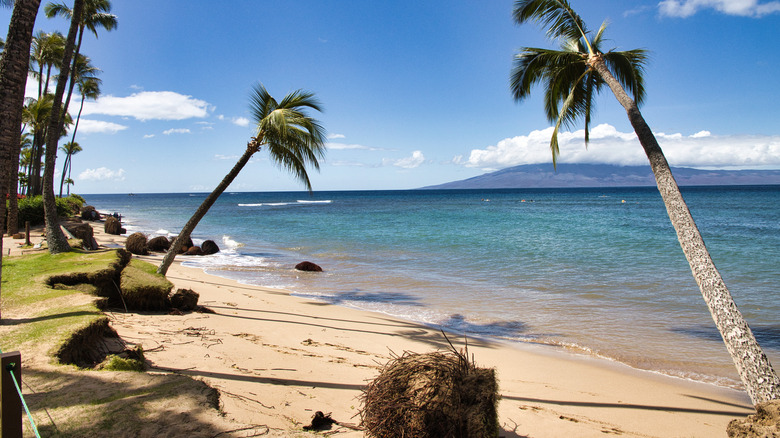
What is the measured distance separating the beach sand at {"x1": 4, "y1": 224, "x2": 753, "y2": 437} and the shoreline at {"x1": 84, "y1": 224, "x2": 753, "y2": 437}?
0.02 metres

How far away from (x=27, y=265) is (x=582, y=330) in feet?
38.4

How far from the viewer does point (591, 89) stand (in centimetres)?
900

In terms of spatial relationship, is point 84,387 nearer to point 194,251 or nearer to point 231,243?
point 194,251

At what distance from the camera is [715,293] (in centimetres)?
498

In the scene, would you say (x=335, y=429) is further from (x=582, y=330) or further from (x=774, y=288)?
(x=774, y=288)

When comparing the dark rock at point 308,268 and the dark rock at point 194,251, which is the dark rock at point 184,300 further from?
the dark rock at point 194,251

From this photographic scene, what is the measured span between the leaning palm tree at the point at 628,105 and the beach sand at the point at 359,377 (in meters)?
0.97

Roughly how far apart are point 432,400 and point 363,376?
2757 millimetres

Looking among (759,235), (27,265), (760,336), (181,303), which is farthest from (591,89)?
(759,235)

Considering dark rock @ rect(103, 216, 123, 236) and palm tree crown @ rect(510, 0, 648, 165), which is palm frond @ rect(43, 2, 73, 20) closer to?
dark rock @ rect(103, 216, 123, 236)

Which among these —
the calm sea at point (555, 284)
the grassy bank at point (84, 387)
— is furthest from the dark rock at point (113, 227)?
the grassy bank at point (84, 387)

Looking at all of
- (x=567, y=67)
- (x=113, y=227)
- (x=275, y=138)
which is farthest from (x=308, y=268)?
(x=113, y=227)

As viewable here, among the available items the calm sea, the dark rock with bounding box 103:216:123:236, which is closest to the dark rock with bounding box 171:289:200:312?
the calm sea

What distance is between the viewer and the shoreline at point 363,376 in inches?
181
